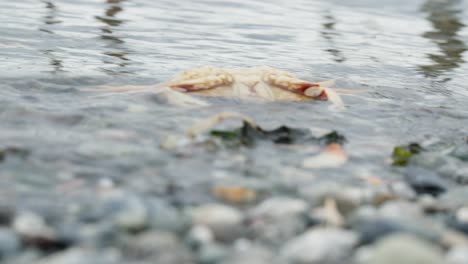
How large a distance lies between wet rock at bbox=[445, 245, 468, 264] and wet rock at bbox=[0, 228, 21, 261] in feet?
4.41

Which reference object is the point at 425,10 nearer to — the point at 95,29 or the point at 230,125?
the point at 95,29

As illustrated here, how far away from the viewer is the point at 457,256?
1723 mm

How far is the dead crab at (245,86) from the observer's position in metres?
4.17

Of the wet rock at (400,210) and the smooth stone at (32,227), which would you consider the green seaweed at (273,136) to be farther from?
the smooth stone at (32,227)

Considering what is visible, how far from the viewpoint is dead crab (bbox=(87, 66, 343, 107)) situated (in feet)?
13.7

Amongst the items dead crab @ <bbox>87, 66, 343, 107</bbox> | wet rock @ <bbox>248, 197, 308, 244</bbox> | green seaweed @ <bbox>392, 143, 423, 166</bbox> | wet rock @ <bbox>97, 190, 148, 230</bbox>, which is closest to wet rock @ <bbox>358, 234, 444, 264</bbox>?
wet rock @ <bbox>248, 197, 308, 244</bbox>

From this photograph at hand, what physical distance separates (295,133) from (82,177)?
1399 millimetres

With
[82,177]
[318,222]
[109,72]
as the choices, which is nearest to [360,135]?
[318,222]

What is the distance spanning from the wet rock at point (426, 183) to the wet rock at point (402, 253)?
2.68ft

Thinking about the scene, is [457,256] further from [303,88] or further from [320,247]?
[303,88]

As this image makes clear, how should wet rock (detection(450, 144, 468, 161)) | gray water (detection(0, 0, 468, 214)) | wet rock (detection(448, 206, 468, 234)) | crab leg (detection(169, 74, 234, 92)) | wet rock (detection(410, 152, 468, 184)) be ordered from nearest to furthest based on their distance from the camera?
wet rock (detection(448, 206, 468, 234)) < gray water (detection(0, 0, 468, 214)) < wet rock (detection(410, 152, 468, 184)) < wet rock (detection(450, 144, 468, 161)) < crab leg (detection(169, 74, 234, 92))

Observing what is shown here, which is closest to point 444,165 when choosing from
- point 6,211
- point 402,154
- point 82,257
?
point 402,154

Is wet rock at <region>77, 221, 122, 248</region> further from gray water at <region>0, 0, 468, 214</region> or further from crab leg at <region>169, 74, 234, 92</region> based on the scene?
crab leg at <region>169, 74, 234, 92</region>

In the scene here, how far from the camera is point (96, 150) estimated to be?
2670mm
